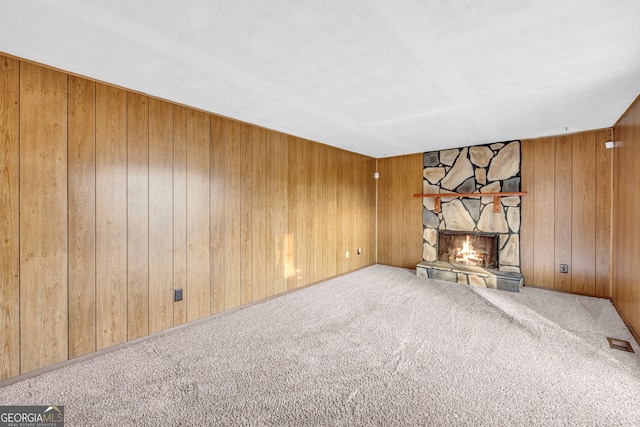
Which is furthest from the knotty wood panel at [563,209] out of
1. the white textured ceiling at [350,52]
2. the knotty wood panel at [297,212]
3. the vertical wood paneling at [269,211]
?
the vertical wood paneling at [269,211]

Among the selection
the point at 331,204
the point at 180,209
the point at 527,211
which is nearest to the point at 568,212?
the point at 527,211

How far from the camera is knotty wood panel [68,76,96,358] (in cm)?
223

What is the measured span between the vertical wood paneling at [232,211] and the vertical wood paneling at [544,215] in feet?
14.5

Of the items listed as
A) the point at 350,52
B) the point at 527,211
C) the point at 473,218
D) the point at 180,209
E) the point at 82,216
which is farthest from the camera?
the point at 473,218

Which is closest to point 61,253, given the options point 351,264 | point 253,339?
point 253,339

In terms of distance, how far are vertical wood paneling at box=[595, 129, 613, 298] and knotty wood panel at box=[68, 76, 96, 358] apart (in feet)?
19.5

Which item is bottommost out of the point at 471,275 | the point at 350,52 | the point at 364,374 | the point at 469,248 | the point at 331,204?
the point at 364,374

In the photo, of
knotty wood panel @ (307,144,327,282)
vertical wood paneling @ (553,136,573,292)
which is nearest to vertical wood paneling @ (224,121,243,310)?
knotty wood panel @ (307,144,327,282)

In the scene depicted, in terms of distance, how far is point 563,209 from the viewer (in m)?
4.02

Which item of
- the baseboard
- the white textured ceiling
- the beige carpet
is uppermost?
the white textured ceiling

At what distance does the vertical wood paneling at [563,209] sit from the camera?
13.1 ft

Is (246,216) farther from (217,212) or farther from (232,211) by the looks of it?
(217,212)

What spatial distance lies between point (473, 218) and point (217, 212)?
4.21 metres

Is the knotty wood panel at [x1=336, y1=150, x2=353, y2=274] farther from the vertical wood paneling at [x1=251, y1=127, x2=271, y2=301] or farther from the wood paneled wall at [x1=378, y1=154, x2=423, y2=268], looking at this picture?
the vertical wood paneling at [x1=251, y1=127, x2=271, y2=301]
